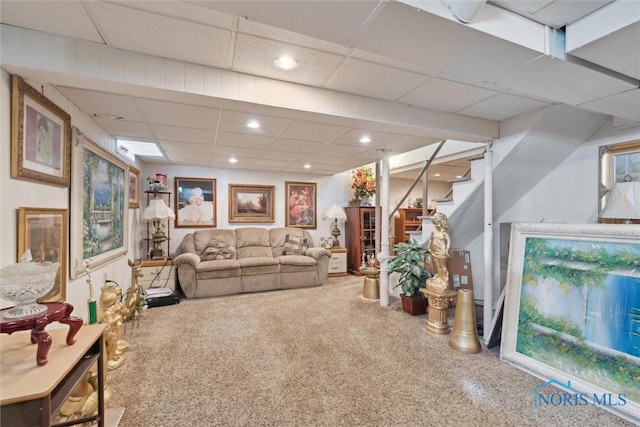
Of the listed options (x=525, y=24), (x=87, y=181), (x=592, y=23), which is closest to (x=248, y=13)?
(x=525, y=24)

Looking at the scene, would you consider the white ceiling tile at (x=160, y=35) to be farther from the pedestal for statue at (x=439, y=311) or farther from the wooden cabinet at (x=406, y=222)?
the wooden cabinet at (x=406, y=222)

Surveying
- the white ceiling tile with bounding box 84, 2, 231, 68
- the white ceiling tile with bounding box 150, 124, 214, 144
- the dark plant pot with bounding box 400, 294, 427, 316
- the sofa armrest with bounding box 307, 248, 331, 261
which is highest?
the white ceiling tile with bounding box 84, 2, 231, 68

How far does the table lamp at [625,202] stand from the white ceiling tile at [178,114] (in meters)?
3.26

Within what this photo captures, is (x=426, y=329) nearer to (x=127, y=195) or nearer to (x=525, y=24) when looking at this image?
(x=525, y=24)

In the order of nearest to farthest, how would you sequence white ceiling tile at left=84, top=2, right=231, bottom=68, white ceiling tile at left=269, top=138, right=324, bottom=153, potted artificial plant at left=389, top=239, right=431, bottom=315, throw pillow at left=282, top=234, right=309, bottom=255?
white ceiling tile at left=84, top=2, right=231, bottom=68, white ceiling tile at left=269, top=138, right=324, bottom=153, potted artificial plant at left=389, top=239, right=431, bottom=315, throw pillow at left=282, top=234, right=309, bottom=255

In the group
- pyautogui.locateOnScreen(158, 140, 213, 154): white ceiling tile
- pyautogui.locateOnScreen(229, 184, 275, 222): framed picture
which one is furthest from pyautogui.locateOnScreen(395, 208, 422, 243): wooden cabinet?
pyautogui.locateOnScreen(158, 140, 213, 154): white ceiling tile

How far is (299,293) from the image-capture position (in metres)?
4.35

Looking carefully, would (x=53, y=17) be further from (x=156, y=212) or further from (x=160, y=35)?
(x=156, y=212)

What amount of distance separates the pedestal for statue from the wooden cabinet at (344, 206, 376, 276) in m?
2.69

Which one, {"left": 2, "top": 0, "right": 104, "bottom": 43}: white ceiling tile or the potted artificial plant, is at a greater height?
{"left": 2, "top": 0, "right": 104, "bottom": 43}: white ceiling tile

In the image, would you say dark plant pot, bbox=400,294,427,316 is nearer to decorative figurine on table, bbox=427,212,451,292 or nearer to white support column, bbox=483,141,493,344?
decorative figurine on table, bbox=427,212,451,292

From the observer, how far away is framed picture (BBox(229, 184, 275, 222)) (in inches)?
208

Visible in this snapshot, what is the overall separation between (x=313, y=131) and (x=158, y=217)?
110 inches

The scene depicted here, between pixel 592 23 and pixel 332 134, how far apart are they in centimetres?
203
